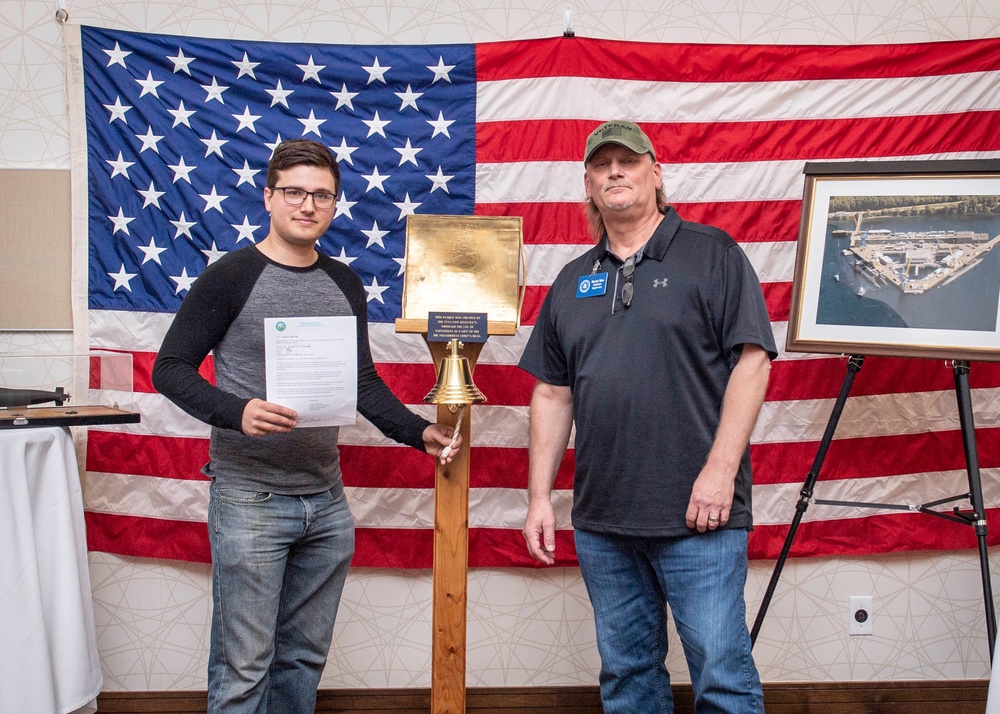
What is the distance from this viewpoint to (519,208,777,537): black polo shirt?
1.71 m

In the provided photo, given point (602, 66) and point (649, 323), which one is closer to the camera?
point (649, 323)

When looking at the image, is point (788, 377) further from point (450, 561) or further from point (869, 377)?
point (450, 561)

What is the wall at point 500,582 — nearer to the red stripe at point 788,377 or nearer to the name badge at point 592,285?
the red stripe at point 788,377

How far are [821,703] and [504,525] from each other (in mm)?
1243

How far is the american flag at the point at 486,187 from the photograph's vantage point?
2506 millimetres

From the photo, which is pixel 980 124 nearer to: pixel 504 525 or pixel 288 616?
pixel 504 525

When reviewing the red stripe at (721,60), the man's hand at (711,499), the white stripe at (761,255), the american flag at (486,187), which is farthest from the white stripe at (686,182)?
the man's hand at (711,499)

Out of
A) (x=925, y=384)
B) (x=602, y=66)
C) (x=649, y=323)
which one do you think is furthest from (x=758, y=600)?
(x=602, y=66)

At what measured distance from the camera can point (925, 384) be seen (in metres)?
2.56

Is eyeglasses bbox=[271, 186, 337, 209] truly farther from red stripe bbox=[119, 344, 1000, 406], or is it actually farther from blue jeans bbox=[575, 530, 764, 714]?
blue jeans bbox=[575, 530, 764, 714]

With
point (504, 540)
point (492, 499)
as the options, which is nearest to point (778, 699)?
point (504, 540)

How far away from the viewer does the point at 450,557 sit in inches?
79.1

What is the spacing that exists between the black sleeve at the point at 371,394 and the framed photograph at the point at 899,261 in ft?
3.56

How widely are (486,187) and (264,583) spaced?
4.54ft
